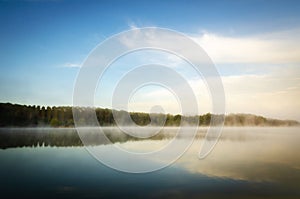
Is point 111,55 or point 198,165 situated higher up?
point 111,55

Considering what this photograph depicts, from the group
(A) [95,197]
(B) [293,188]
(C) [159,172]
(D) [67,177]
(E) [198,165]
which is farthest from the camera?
(E) [198,165]

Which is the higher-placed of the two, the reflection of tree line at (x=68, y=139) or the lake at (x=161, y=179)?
the reflection of tree line at (x=68, y=139)

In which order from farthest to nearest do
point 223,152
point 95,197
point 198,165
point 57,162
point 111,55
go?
point 223,152 → point 57,162 → point 198,165 → point 111,55 → point 95,197

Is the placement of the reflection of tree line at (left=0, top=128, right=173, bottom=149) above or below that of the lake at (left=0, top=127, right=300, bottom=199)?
above

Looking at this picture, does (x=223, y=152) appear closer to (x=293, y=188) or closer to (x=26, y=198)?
(x=293, y=188)

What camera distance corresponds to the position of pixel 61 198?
8.22m

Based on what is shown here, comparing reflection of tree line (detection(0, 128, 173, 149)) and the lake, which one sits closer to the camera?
the lake

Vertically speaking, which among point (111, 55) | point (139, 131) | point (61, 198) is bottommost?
point (61, 198)

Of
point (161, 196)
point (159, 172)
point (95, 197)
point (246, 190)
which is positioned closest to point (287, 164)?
point (246, 190)

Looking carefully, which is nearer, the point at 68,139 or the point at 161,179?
the point at 161,179

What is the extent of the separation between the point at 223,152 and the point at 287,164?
4.17 meters

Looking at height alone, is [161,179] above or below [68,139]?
below

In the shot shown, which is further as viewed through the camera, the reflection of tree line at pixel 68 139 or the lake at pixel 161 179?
the reflection of tree line at pixel 68 139

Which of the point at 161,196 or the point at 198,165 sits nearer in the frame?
the point at 161,196
